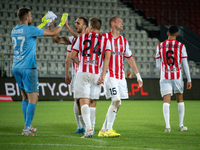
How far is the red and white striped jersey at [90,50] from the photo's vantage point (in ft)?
16.2

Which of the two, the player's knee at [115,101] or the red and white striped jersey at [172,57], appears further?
the red and white striped jersey at [172,57]

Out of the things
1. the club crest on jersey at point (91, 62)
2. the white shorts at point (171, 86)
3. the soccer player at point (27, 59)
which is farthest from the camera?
the white shorts at point (171, 86)

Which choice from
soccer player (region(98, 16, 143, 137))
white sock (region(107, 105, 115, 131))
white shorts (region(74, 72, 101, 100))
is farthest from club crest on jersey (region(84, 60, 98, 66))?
white sock (region(107, 105, 115, 131))

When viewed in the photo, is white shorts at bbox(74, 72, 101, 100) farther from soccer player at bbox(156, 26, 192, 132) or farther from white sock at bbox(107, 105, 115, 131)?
soccer player at bbox(156, 26, 192, 132)

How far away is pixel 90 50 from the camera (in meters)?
4.95

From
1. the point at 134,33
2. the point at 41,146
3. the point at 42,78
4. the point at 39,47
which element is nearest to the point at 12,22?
the point at 39,47

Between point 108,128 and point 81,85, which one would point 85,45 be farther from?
point 108,128

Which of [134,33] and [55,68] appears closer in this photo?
[55,68]

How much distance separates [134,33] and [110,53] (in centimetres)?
1562

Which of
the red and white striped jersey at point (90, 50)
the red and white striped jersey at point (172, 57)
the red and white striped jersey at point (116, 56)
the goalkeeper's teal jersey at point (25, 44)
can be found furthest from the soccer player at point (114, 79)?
the goalkeeper's teal jersey at point (25, 44)

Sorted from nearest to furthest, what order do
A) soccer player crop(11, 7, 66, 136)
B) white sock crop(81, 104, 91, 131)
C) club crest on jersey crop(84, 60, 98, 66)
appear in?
white sock crop(81, 104, 91, 131)
club crest on jersey crop(84, 60, 98, 66)
soccer player crop(11, 7, 66, 136)

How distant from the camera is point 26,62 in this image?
205 inches

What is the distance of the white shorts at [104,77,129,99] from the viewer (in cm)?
524

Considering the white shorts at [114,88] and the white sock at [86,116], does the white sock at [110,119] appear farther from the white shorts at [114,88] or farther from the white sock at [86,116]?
the white sock at [86,116]
